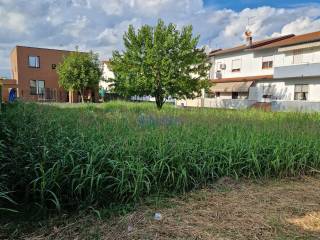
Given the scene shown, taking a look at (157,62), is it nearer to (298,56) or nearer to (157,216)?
(157,216)

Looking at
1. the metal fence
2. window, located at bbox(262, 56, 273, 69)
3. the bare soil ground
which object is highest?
window, located at bbox(262, 56, 273, 69)

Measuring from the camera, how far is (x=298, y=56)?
84.8 ft

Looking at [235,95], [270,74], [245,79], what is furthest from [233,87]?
[270,74]

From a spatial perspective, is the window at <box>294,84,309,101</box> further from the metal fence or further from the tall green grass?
the tall green grass

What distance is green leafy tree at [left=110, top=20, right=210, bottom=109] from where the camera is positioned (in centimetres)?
1455

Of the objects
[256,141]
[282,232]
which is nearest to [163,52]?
[256,141]

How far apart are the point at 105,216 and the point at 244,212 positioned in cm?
158

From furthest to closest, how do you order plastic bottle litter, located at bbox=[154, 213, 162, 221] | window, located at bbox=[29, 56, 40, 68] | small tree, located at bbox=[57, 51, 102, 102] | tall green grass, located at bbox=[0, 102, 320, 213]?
window, located at bbox=[29, 56, 40, 68]
small tree, located at bbox=[57, 51, 102, 102]
tall green grass, located at bbox=[0, 102, 320, 213]
plastic bottle litter, located at bbox=[154, 213, 162, 221]

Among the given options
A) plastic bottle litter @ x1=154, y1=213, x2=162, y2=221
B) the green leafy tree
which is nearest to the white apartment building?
the green leafy tree

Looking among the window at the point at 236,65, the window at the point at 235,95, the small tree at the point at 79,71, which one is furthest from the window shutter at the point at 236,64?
the small tree at the point at 79,71

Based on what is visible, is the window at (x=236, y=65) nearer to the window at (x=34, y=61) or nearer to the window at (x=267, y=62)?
the window at (x=267, y=62)

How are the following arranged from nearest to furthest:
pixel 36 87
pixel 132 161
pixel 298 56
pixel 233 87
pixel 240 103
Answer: pixel 132 161
pixel 298 56
pixel 240 103
pixel 233 87
pixel 36 87

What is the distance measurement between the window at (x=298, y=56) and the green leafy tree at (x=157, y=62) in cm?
1507

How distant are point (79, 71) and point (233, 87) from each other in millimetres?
17521
